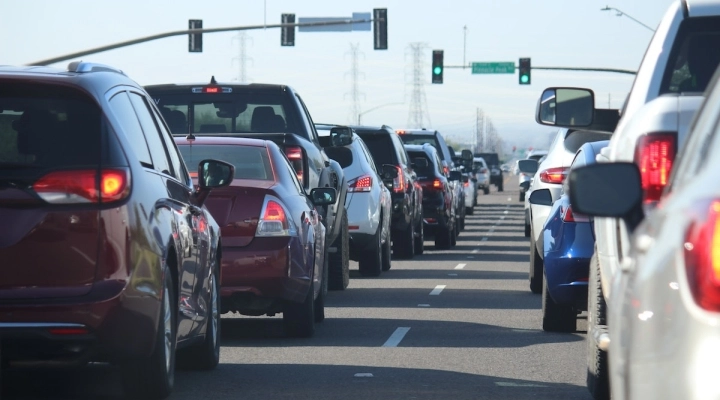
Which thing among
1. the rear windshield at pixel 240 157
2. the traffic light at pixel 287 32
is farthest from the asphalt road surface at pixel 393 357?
the traffic light at pixel 287 32

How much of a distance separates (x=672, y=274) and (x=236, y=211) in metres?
8.15

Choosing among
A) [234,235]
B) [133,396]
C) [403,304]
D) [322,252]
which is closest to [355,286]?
[403,304]

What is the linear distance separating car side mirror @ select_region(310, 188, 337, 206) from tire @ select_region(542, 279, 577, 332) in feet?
7.47

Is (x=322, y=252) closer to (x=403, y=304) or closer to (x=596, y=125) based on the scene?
(x=403, y=304)

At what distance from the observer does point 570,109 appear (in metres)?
8.99

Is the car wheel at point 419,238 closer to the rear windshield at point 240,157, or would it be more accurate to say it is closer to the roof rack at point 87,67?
the rear windshield at point 240,157

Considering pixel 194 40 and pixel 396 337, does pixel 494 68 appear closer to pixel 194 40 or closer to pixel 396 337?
pixel 194 40

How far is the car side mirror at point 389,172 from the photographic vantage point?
22938 mm

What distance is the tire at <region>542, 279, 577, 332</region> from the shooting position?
12344 millimetres

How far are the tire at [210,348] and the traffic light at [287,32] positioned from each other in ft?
117

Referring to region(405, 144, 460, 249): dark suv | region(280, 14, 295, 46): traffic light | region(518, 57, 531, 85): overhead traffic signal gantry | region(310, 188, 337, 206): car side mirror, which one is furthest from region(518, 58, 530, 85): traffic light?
region(310, 188, 337, 206): car side mirror

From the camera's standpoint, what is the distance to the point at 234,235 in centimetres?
1131

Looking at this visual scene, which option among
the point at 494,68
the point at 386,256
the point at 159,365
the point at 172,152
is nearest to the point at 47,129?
the point at 159,365

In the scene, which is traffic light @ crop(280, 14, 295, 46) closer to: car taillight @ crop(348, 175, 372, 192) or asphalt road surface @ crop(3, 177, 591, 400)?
car taillight @ crop(348, 175, 372, 192)
